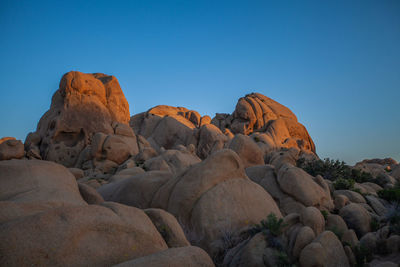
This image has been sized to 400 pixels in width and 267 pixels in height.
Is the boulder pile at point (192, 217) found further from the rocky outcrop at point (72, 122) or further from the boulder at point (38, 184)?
the rocky outcrop at point (72, 122)

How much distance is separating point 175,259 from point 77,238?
130 centimetres

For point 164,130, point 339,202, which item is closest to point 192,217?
point 339,202

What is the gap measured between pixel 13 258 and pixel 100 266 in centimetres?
101

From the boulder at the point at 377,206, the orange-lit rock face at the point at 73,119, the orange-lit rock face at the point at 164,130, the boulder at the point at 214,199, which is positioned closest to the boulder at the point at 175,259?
the boulder at the point at 214,199

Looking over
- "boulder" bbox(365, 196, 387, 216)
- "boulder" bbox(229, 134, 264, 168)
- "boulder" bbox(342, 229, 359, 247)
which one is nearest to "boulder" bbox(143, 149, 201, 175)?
"boulder" bbox(229, 134, 264, 168)

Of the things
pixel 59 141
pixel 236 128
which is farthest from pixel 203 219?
pixel 236 128

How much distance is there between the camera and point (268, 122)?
45.1 metres

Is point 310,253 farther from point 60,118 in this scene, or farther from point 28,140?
point 28,140

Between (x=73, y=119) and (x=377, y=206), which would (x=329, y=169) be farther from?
(x=73, y=119)

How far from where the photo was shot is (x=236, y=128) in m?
48.3

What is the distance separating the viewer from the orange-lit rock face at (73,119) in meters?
28.1

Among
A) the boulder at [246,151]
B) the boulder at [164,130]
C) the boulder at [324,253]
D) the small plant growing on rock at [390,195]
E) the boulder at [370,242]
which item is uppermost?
the boulder at [164,130]

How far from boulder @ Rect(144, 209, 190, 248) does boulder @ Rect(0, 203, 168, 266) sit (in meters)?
0.67

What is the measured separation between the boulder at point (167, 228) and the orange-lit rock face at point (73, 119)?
81.8 ft
